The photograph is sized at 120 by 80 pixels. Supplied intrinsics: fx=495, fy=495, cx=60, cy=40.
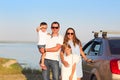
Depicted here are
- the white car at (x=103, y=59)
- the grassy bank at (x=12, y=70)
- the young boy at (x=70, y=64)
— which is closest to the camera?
the white car at (x=103, y=59)

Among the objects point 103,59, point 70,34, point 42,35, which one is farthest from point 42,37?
point 103,59

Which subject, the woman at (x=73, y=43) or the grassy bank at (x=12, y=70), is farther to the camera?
the grassy bank at (x=12, y=70)

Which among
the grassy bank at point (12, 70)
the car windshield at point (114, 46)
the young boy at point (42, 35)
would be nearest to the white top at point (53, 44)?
the young boy at point (42, 35)

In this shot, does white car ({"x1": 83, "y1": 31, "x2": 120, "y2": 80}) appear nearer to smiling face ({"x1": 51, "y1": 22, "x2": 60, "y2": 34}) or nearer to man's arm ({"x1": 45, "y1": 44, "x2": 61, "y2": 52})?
man's arm ({"x1": 45, "y1": 44, "x2": 61, "y2": 52})

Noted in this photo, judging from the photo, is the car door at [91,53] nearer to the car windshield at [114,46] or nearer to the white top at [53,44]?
the car windshield at [114,46]

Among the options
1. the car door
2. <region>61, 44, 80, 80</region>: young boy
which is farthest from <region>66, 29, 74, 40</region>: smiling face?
the car door

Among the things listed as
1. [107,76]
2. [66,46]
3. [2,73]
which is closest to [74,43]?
[66,46]

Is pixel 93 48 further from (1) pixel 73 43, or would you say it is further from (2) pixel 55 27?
(1) pixel 73 43

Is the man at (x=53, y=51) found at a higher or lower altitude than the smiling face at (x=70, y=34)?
lower

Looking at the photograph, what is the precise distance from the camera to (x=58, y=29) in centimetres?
1068

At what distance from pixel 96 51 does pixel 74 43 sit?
3.68ft

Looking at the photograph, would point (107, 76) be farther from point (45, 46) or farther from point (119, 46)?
point (45, 46)

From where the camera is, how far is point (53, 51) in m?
10.7

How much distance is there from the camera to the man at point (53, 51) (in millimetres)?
10703
